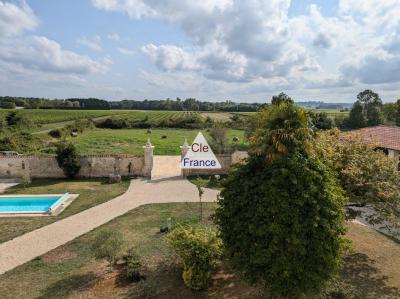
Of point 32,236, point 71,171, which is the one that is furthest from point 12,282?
point 71,171

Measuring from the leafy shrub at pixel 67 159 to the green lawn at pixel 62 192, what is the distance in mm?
850

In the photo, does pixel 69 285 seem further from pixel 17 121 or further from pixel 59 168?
pixel 17 121

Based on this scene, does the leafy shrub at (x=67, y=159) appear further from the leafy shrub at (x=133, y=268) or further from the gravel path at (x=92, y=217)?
the leafy shrub at (x=133, y=268)

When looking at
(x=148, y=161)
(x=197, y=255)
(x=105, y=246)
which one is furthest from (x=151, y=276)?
(x=148, y=161)

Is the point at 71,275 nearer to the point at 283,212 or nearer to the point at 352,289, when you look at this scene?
the point at 283,212

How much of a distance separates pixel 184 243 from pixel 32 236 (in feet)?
25.9

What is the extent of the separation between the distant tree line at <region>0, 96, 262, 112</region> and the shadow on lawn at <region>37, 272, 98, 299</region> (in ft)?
223

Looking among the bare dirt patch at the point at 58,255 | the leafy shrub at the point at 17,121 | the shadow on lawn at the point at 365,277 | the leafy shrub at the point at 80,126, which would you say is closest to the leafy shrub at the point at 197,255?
the shadow on lawn at the point at 365,277

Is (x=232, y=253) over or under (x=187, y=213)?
over

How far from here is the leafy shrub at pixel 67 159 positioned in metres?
23.5

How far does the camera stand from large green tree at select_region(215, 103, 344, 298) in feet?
23.8

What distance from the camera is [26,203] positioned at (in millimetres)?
19266

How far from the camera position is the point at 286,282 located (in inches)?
295

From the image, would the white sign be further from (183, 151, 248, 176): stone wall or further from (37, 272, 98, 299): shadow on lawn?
(37, 272, 98, 299): shadow on lawn
